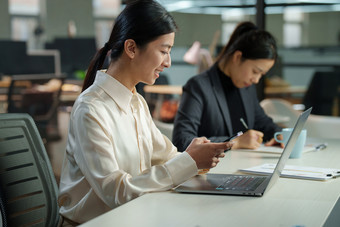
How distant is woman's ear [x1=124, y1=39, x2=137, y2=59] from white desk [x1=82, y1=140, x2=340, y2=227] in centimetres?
44

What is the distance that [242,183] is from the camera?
148 centimetres

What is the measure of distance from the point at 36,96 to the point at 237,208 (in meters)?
4.36

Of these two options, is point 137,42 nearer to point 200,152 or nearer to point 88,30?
point 200,152

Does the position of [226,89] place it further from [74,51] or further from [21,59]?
[74,51]

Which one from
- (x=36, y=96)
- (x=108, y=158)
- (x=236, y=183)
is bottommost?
(x=36, y=96)

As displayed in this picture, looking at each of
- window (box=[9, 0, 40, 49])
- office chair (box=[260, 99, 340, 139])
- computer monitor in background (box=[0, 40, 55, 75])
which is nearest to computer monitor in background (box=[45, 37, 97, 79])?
computer monitor in background (box=[0, 40, 55, 75])

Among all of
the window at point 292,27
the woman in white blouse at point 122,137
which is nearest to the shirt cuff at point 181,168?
the woman in white blouse at point 122,137

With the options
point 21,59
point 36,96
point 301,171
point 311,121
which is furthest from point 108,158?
point 21,59

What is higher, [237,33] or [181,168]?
[237,33]

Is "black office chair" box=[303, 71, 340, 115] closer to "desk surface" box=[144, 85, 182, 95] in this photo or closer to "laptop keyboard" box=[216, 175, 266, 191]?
"desk surface" box=[144, 85, 182, 95]

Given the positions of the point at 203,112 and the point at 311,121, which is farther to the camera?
the point at 311,121

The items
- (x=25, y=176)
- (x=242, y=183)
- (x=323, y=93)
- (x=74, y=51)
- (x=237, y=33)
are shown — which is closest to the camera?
(x=242, y=183)

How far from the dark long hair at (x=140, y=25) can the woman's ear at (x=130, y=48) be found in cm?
1

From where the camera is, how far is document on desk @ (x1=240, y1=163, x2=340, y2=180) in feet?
5.24
